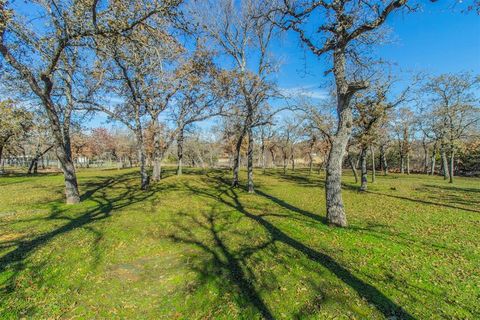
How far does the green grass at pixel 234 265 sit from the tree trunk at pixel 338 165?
0.63 meters

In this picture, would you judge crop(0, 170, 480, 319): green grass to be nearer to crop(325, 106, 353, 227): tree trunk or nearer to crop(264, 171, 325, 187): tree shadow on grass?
crop(325, 106, 353, 227): tree trunk

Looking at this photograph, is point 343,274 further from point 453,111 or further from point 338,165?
point 453,111

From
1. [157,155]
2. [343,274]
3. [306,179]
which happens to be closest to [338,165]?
[343,274]

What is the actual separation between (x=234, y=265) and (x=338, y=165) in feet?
17.9

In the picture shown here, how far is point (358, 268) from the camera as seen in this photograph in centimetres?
564

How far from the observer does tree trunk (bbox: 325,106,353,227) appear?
8.62 m

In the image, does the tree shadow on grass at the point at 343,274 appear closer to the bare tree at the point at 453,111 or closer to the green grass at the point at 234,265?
the green grass at the point at 234,265

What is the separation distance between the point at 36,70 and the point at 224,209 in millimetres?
10909

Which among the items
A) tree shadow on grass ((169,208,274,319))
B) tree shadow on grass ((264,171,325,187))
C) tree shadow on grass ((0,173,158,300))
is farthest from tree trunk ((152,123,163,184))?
tree shadow on grass ((264,171,325,187))

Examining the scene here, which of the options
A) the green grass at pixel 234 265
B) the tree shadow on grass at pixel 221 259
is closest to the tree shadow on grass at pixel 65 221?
the green grass at pixel 234 265

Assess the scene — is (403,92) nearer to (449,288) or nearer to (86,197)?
(449,288)

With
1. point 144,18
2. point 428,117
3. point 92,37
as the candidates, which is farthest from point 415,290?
point 428,117

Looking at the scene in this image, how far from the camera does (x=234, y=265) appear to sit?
18.8 feet

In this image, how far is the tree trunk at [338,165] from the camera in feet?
28.3
